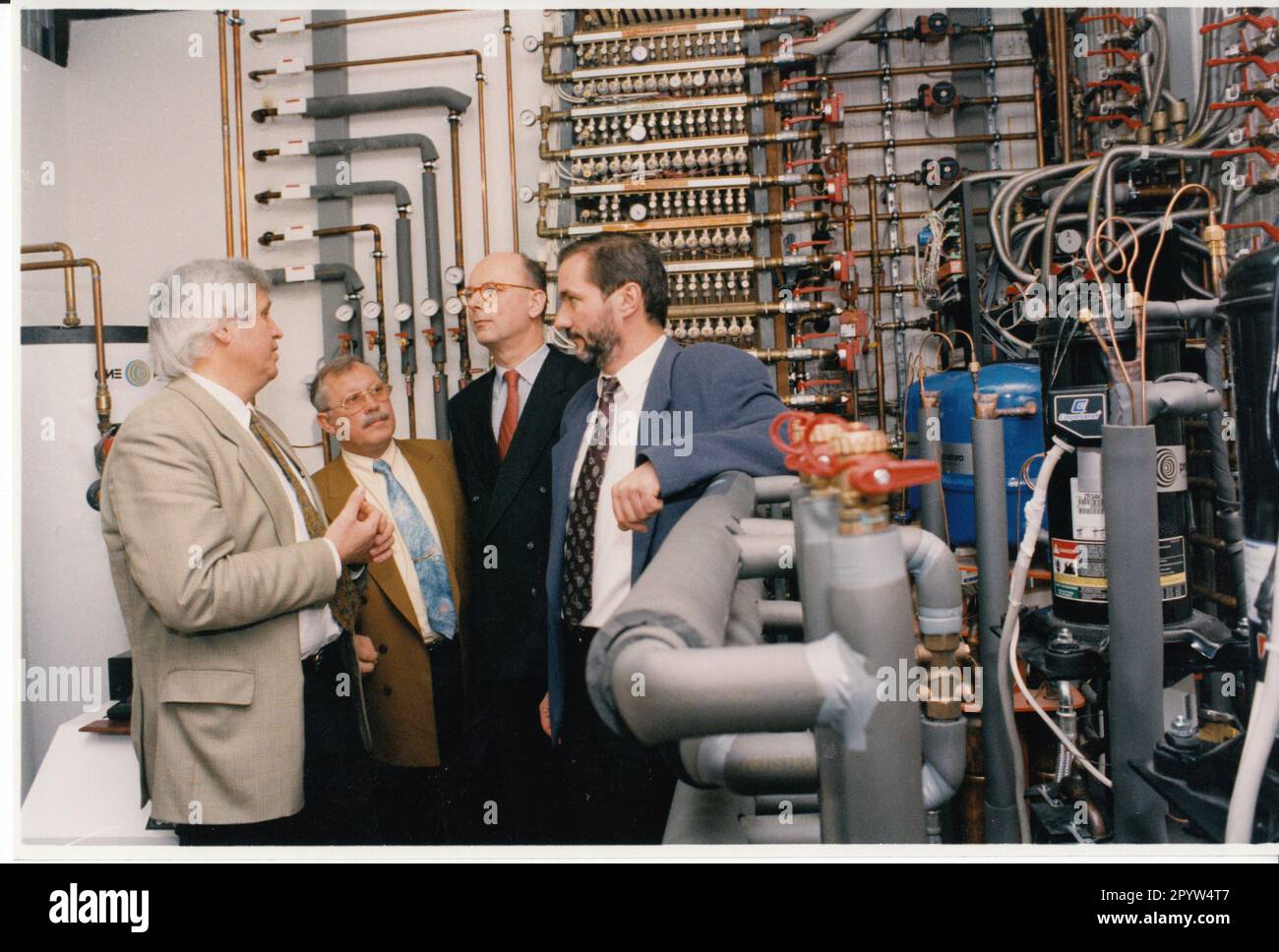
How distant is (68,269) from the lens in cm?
236

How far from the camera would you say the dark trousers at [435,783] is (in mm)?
2166

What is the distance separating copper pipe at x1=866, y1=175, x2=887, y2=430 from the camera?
10.0ft

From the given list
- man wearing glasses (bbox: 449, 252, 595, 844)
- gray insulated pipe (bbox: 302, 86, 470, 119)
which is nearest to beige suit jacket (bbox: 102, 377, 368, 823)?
man wearing glasses (bbox: 449, 252, 595, 844)

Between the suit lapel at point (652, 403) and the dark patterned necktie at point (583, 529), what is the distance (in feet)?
0.35

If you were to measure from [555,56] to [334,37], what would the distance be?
31.5 inches

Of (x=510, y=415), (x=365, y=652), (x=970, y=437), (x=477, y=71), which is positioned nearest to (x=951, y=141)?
(x=970, y=437)

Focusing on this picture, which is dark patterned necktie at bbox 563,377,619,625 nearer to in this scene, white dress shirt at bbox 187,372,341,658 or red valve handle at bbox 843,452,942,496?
white dress shirt at bbox 187,372,341,658

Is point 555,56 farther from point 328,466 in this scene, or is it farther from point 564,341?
point 328,466

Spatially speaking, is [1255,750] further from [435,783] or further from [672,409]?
[435,783]

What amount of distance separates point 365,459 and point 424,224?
1040 millimetres

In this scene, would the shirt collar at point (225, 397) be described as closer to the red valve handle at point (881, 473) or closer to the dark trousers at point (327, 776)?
the dark trousers at point (327, 776)

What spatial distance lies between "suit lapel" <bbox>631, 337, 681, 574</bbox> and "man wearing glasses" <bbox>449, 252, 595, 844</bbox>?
34cm

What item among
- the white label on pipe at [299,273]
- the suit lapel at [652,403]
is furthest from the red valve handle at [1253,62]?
the white label on pipe at [299,273]
